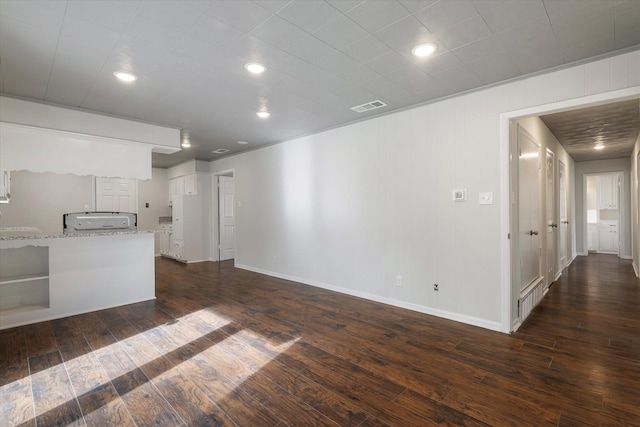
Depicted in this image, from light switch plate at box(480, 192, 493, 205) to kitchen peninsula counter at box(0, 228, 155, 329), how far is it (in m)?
4.32

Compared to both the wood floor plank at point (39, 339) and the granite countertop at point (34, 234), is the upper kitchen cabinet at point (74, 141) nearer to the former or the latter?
the granite countertop at point (34, 234)

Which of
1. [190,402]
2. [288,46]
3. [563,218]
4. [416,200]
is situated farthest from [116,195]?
[563,218]

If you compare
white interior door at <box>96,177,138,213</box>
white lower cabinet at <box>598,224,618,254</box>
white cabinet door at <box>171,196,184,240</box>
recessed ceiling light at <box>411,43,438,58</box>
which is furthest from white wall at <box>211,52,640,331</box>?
white lower cabinet at <box>598,224,618,254</box>

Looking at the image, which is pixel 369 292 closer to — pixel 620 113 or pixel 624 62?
pixel 624 62

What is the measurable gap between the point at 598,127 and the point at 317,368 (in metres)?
5.48

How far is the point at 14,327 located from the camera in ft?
10.8

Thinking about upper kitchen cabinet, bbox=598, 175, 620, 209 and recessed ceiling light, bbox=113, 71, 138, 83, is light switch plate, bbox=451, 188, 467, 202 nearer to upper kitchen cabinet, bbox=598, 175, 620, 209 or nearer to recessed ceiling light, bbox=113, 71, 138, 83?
recessed ceiling light, bbox=113, 71, 138, 83

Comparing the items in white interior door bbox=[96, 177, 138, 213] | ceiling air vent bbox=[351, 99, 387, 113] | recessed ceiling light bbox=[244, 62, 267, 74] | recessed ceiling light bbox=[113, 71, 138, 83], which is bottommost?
white interior door bbox=[96, 177, 138, 213]

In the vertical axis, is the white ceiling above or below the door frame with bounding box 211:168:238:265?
above

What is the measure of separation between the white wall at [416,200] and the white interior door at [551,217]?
228cm

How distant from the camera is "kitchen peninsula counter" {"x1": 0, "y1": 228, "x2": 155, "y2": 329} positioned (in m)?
3.47

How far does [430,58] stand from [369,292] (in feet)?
9.64

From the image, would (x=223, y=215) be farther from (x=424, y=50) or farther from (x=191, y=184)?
(x=424, y=50)

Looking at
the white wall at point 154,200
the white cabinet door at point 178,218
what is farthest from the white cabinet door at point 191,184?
the white wall at point 154,200
